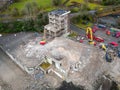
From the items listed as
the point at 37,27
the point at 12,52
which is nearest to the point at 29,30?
the point at 37,27

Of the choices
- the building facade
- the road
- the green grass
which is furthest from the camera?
the green grass

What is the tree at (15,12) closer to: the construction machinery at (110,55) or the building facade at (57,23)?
the building facade at (57,23)

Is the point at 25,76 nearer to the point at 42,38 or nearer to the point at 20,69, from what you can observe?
the point at 20,69

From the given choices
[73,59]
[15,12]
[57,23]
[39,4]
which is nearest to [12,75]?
[73,59]

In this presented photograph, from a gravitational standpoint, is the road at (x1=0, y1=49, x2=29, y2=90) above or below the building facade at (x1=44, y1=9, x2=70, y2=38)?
below

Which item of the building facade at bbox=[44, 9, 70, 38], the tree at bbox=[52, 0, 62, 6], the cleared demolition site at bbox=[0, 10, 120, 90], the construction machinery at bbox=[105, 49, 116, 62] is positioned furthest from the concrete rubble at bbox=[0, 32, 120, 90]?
the tree at bbox=[52, 0, 62, 6]

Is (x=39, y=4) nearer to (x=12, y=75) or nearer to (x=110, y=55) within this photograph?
(x=12, y=75)

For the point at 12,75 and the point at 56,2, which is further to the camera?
the point at 56,2

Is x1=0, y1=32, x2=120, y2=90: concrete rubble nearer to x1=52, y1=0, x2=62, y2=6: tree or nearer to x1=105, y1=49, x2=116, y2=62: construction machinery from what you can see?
x1=105, y1=49, x2=116, y2=62: construction machinery
